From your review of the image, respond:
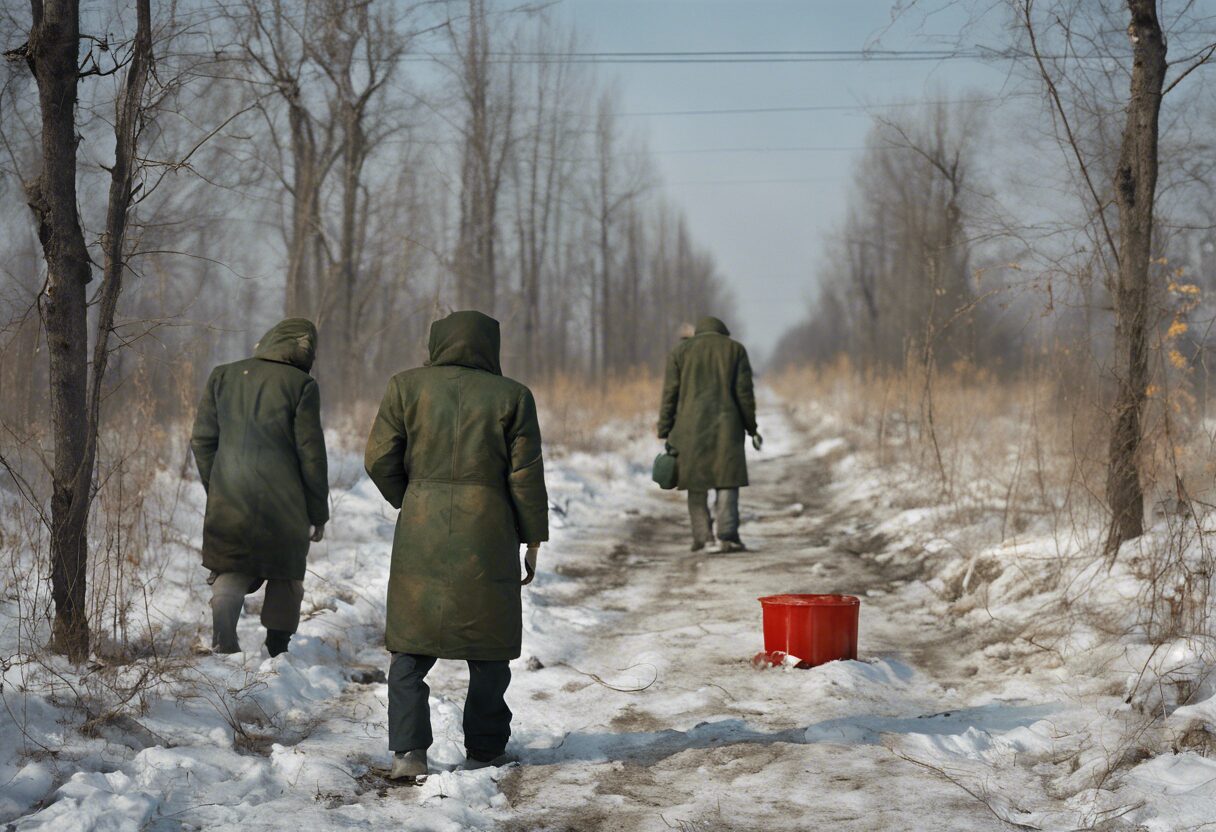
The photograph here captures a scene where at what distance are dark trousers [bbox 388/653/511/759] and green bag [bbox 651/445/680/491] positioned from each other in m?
5.45

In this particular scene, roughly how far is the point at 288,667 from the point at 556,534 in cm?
521

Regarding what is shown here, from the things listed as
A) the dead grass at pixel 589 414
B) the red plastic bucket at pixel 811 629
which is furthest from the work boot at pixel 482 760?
the dead grass at pixel 589 414

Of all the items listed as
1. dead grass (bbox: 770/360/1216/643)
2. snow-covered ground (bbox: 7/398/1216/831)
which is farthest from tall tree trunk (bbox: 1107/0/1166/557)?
snow-covered ground (bbox: 7/398/1216/831)

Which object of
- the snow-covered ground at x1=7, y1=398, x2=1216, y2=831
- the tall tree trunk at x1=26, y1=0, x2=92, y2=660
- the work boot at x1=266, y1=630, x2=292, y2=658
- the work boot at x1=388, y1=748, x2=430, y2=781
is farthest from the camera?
the work boot at x1=266, y1=630, x2=292, y2=658

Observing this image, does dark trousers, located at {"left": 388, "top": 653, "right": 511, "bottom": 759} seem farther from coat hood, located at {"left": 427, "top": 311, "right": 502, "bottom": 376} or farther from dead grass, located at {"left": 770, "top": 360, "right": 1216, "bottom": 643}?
dead grass, located at {"left": 770, "top": 360, "right": 1216, "bottom": 643}

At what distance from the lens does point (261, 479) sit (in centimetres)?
567

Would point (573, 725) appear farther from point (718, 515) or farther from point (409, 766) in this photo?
point (718, 515)

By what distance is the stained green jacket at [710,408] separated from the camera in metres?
9.52

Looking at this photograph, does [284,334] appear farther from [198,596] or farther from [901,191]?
[901,191]

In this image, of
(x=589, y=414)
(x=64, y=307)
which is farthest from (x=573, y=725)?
(x=589, y=414)

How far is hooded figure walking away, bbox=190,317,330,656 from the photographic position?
5.62 meters

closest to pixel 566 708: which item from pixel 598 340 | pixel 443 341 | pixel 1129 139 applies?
pixel 443 341

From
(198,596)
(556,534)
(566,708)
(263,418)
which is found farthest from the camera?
(556,534)

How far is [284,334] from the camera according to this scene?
5.82 meters
